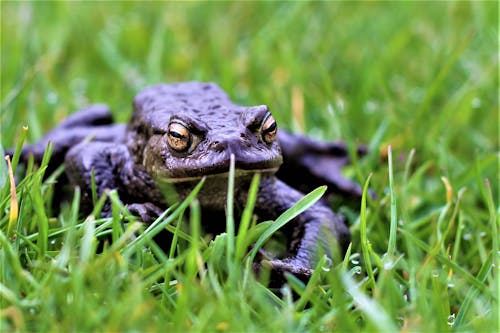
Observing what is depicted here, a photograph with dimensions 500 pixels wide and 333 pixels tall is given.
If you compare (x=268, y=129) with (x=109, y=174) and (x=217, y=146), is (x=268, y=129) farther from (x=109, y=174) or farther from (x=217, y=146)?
(x=109, y=174)

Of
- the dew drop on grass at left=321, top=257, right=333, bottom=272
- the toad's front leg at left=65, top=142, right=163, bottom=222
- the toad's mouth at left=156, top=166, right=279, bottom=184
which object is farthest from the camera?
the toad's front leg at left=65, top=142, right=163, bottom=222

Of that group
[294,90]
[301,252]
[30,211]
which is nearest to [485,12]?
[294,90]

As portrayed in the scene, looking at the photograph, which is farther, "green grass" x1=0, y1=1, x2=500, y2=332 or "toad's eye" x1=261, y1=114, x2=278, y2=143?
"toad's eye" x1=261, y1=114, x2=278, y2=143

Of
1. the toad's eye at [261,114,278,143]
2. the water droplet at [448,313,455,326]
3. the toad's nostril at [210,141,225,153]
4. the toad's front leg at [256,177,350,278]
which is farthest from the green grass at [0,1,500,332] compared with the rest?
the toad's eye at [261,114,278,143]

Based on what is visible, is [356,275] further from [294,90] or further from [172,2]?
[172,2]

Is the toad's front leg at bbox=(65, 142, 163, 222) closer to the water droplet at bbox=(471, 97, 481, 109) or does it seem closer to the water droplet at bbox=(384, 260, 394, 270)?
the water droplet at bbox=(384, 260, 394, 270)

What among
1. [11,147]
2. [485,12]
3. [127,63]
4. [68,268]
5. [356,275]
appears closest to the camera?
[68,268]
